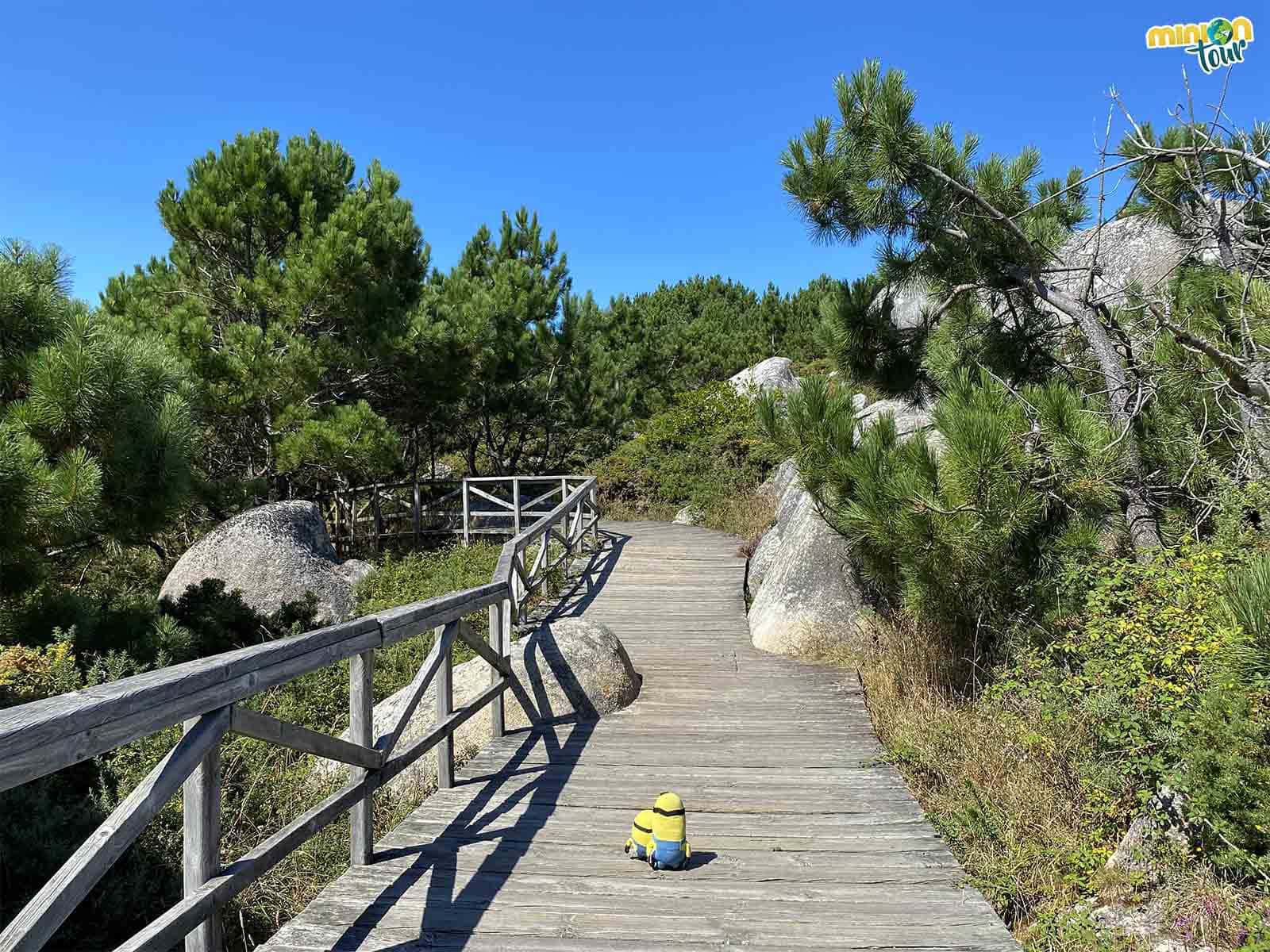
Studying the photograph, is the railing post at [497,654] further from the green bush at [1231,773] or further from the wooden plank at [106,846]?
the green bush at [1231,773]

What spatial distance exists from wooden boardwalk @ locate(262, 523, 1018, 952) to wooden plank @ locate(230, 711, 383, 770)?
489 mm

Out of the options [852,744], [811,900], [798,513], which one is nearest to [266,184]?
[798,513]

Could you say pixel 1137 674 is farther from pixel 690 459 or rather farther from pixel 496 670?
pixel 690 459

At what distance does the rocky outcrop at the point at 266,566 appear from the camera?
1098cm

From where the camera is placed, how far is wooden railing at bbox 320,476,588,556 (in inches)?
648

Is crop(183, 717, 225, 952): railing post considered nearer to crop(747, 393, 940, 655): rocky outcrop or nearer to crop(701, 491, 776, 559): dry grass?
crop(747, 393, 940, 655): rocky outcrop

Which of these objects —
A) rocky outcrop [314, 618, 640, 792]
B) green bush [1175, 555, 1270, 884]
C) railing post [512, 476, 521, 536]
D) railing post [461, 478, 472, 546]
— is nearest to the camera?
green bush [1175, 555, 1270, 884]

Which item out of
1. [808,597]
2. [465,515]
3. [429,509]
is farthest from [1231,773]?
[429,509]

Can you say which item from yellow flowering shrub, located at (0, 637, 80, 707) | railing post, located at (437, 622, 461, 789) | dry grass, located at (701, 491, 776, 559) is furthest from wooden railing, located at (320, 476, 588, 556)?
railing post, located at (437, 622, 461, 789)

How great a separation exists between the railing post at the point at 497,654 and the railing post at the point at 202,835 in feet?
9.48

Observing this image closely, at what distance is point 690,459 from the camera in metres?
19.7

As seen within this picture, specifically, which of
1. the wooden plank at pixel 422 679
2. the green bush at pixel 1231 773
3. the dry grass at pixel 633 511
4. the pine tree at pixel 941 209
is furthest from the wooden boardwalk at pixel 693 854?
the dry grass at pixel 633 511

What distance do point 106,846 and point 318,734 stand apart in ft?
3.63

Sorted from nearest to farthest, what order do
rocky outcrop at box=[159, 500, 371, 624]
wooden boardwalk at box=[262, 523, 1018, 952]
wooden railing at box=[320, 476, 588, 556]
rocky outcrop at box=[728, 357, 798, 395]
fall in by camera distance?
wooden boardwalk at box=[262, 523, 1018, 952] < rocky outcrop at box=[159, 500, 371, 624] < wooden railing at box=[320, 476, 588, 556] < rocky outcrop at box=[728, 357, 798, 395]
